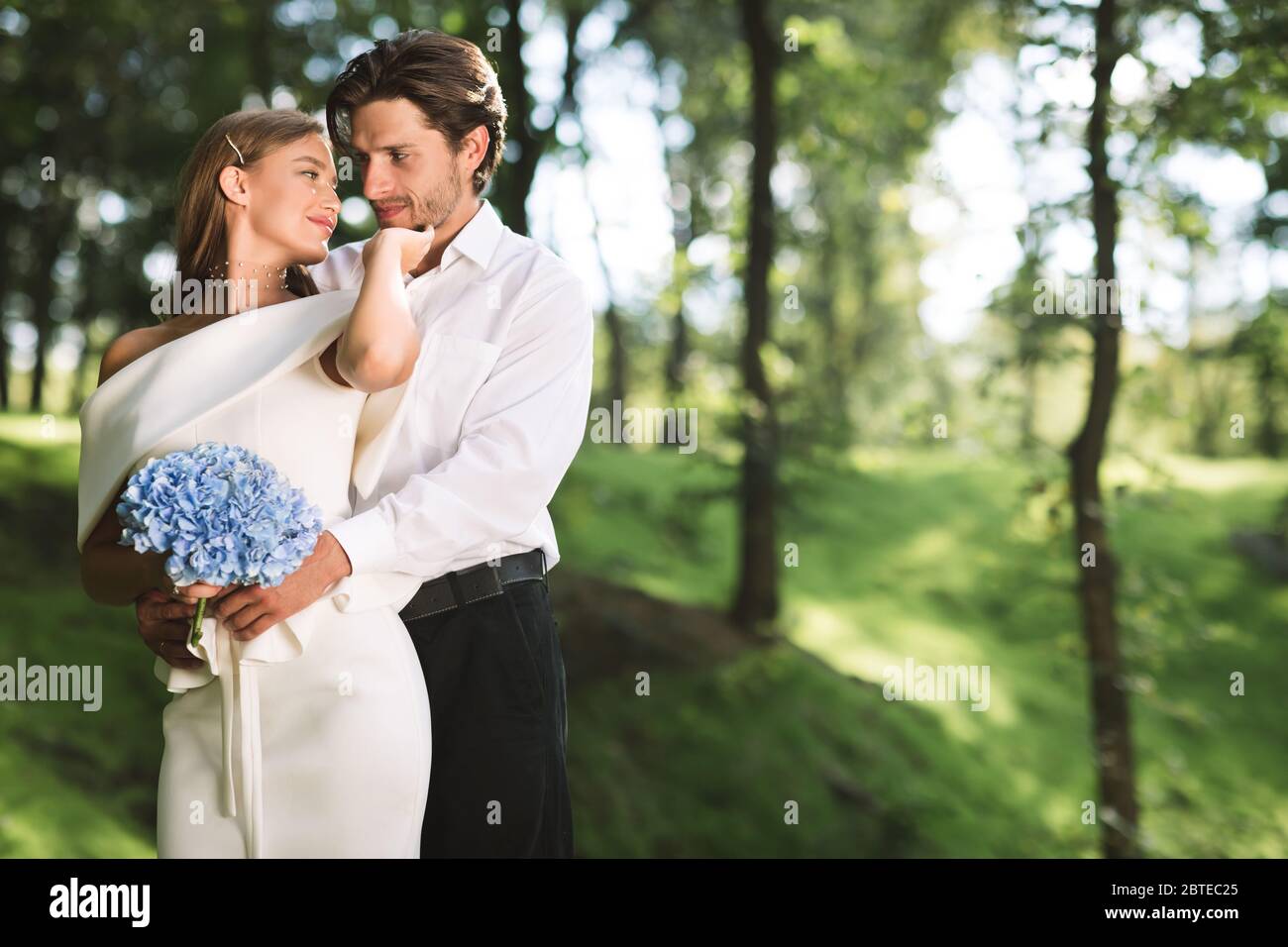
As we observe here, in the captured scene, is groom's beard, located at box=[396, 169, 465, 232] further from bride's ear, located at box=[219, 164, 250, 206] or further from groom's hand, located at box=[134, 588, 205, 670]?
groom's hand, located at box=[134, 588, 205, 670]

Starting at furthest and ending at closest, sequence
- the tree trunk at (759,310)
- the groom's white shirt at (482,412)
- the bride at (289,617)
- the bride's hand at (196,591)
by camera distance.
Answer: the tree trunk at (759,310), the groom's white shirt at (482,412), the bride at (289,617), the bride's hand at (196,591)

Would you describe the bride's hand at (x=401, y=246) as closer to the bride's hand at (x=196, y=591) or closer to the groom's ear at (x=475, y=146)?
the groom's ear at (x=475, y=146)

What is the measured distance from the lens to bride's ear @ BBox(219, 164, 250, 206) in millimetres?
2480

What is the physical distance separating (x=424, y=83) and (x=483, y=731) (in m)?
1.45

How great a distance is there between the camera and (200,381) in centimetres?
231

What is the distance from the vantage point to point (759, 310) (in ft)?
33.2

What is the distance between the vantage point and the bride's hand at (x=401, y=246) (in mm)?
2345

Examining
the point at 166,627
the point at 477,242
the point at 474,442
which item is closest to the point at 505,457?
the point at 474,442

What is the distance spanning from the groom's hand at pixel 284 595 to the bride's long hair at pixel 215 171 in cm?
71

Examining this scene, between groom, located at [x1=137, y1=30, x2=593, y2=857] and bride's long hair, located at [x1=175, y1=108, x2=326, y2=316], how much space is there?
7.6 inches

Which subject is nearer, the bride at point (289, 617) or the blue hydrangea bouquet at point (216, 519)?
the blue hydrangea bouquet at point (216, 519)

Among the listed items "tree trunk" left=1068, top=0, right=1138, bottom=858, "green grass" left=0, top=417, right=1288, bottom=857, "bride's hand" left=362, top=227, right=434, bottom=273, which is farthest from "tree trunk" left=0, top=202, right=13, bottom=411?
"bride's hand" left=362, top=227, right=434, bottom=273

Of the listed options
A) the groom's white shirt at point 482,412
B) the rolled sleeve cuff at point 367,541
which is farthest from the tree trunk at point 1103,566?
the rolled sleeve cuff at point 367,541
